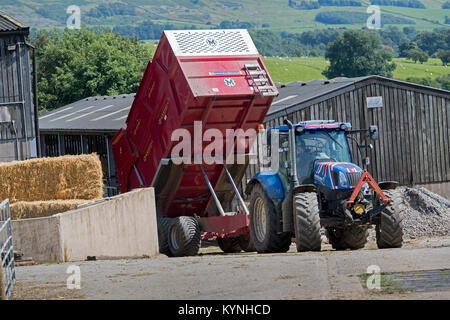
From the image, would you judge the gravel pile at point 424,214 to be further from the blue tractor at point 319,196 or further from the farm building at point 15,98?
the farm building at point 15,98

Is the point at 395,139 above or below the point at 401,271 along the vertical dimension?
above

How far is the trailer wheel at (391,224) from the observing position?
1413 centimetres

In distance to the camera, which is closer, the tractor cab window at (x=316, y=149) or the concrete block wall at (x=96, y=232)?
the concrete block wall at (x=96, y=232)

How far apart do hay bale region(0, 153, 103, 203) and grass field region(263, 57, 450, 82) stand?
8631 cm

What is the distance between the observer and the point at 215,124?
1759cm

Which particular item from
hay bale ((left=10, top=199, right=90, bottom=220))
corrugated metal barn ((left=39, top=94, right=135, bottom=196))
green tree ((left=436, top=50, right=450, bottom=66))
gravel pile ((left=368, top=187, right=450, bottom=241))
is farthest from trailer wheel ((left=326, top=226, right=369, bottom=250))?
green tree ((left=436, top=50, right=450, bottom=66))

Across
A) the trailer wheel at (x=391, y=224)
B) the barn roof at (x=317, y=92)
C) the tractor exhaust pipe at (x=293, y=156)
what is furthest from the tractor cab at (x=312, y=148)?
the barn roof at (x=317, y=92)

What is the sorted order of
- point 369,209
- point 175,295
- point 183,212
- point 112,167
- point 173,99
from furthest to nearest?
1. point 112,167
2. point 183,212
3. point 173,99
4. point 369,209
5. point 175,295

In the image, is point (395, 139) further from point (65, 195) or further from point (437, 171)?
point (65, 195)

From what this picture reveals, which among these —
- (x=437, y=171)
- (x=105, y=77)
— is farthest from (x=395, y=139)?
(x=105, y=77)

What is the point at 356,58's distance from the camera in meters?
114

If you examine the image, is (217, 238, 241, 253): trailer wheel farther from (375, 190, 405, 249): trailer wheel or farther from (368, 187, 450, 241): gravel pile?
(375, 190, 405, 249): trailer wheel

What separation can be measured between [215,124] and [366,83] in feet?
34.4

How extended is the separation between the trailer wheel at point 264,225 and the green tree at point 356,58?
95.1 m
